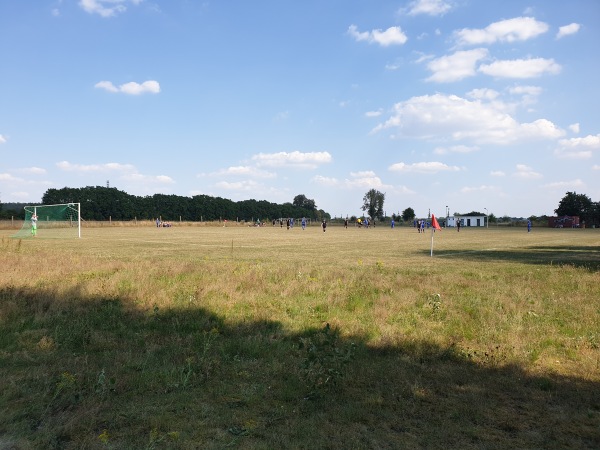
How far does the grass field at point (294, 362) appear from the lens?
4.43 m

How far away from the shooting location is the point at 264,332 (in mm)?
8133

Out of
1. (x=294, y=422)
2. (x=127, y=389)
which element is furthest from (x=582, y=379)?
(x=127, y=389)

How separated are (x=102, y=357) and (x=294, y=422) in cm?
362

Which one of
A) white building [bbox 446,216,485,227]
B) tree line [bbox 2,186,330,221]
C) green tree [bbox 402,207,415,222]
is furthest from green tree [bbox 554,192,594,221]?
tree line [bbox 2,186,330,221]

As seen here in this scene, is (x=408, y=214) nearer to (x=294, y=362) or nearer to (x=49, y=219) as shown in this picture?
(x=49, y=219)

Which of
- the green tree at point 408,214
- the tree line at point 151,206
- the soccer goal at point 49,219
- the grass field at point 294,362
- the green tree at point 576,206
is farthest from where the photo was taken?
the green tree at point 408,214

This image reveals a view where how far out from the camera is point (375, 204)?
528 ft

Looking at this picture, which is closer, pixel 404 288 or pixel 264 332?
pixel 264 332

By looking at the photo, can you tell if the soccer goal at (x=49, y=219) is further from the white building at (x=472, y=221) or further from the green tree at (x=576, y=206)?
the green tree at (x=576, y=206)

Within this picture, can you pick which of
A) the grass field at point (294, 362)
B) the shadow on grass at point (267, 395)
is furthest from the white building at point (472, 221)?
the shadow on grass at point (267, 395)

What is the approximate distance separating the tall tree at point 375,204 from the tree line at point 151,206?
34.3m

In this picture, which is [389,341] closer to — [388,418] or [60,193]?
[388,418]

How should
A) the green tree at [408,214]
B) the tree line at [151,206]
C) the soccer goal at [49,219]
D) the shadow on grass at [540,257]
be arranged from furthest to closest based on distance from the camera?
the green tree at [408,214] → the tree line at [151,206] → the soccer goal at [49,219] → the shadow on grass at [540,257]

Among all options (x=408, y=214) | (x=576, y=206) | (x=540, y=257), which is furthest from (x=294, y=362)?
(x=408, y=214)
